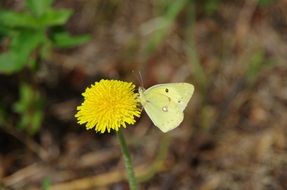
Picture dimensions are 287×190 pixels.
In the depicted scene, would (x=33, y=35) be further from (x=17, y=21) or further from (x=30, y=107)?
(x=30, y=107)

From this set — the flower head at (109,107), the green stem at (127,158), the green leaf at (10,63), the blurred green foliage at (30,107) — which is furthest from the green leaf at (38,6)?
the green stem at (127,158)

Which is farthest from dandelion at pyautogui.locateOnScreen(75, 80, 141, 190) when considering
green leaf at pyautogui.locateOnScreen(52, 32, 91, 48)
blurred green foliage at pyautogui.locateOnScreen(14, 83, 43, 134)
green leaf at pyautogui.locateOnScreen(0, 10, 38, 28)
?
blurred green foliage at pyautogui.locateOnScreen(14, 83, 43, 134)

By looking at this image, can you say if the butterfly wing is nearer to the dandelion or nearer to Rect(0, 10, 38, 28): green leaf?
the dandelion

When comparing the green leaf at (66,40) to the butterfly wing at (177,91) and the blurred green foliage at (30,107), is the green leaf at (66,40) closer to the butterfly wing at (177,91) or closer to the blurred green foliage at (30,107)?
the blurred green foliage at (30,107)

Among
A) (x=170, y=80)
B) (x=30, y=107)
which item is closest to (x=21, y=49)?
(x=30, y=107)

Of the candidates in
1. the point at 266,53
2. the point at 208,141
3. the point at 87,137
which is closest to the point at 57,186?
the point at 87,137

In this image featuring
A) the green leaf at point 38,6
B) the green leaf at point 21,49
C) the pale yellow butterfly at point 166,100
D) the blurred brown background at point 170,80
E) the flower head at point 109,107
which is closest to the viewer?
the flower head at point 109,107

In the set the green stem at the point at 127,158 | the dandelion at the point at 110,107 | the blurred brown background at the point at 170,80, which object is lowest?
the green stem at the point at 127,158

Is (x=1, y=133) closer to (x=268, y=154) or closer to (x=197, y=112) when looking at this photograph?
(x=197, y=112)
